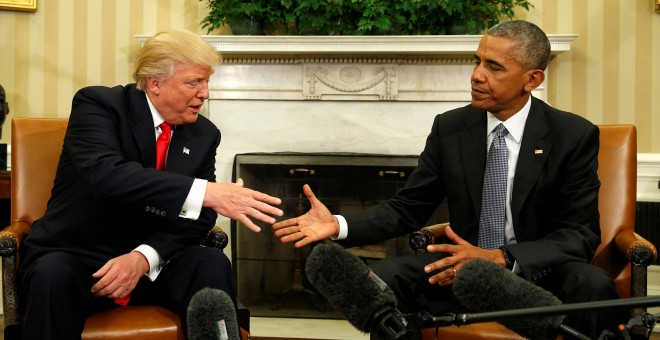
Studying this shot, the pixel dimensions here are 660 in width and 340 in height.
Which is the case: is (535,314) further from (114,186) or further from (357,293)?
(114,186)

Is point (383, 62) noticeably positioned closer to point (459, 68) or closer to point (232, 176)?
point (459, 68)

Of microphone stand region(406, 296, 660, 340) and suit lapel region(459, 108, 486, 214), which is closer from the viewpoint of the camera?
microphone stand region(406, 296, 660, 340)

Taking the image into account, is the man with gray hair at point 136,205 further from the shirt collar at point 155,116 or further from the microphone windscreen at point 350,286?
the microphone windscreen at point 350,286

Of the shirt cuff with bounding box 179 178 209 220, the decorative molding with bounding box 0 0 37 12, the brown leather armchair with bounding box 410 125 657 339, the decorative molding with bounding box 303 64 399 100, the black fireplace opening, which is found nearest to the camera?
the shirt cuff with bounding box 179 178 209 220

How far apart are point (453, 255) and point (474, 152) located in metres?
0.52

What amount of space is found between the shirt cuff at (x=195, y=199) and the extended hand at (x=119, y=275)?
0.86ft

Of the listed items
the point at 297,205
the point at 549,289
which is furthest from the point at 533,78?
the point at 297,205

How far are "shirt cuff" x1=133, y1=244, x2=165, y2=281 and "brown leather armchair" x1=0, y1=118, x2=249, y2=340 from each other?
0.12 meters

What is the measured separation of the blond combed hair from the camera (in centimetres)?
260

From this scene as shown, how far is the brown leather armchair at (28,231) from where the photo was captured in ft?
7.54

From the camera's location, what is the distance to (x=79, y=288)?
230 centimetres

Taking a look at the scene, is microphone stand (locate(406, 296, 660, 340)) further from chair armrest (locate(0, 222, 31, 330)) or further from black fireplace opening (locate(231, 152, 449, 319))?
black fireplace opening (locate(231, 152, 449, 319))

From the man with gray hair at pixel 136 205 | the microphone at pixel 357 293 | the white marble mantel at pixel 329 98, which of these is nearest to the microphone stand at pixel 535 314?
the microphone at pixel 357 293

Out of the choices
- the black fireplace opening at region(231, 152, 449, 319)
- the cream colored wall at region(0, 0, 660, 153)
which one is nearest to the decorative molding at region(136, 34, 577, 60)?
the cream colored wall at region(0, 0, 660, 153)
